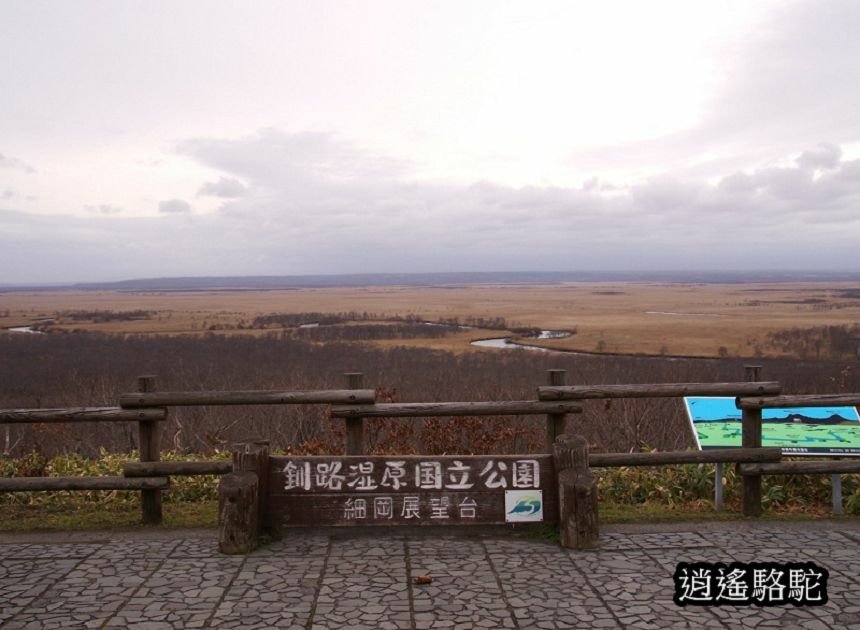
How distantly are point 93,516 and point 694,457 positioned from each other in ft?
18.4

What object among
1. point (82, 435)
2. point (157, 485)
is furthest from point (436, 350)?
point (157, 485)

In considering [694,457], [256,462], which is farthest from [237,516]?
[694,457]

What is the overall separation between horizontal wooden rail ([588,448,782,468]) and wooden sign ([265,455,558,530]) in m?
0.71

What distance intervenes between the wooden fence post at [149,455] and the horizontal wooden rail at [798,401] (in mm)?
5353

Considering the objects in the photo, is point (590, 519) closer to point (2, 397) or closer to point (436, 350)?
point (2, 397)

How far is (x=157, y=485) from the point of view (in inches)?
256

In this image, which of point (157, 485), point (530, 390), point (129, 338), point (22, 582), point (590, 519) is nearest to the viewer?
point (22, 582)

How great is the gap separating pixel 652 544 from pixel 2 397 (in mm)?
28509

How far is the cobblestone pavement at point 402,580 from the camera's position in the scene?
461cm

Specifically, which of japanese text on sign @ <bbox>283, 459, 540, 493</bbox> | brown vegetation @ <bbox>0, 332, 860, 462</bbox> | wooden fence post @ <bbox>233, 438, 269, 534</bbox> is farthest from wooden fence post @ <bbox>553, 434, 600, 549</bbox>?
brown vegetation @ <bbox>0, 332, 860, 462</bbox>

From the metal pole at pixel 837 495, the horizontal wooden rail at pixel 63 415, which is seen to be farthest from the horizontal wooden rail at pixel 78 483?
the metal pole at pixel 837 495

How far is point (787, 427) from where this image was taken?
22.9ft

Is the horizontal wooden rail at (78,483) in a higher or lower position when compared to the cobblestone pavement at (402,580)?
higher

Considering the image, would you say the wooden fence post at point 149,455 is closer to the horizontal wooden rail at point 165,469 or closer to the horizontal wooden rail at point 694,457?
the horizontal wooden rail at point 165,469
